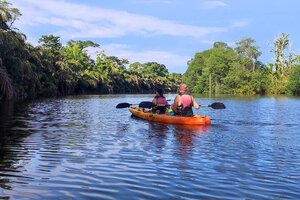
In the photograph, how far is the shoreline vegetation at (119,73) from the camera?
1992 inches

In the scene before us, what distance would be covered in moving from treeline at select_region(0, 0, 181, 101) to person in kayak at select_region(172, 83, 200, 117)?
18043 mm

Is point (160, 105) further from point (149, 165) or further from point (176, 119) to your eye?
point (149, 165)

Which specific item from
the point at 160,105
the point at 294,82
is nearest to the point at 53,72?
the point at 160,105

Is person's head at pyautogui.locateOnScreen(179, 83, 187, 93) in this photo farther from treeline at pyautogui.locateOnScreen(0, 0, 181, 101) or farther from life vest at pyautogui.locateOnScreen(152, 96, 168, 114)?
treeline at pyautogui.locateOnScreen(0, 0, 181, 101)

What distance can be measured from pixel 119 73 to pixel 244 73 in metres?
34.5

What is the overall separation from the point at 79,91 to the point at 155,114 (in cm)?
6760

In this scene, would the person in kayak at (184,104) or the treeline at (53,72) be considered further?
the treeline at (53,72)

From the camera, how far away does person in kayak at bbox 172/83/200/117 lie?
20797 millimetres

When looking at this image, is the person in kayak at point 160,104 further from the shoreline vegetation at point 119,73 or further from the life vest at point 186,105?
the shoreline vegetation at point 119,73

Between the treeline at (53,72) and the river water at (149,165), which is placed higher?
the treeline at (53,72)

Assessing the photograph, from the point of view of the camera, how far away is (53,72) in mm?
66812

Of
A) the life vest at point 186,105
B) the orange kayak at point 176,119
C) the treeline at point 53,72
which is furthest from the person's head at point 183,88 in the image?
the treeline at point 53,72

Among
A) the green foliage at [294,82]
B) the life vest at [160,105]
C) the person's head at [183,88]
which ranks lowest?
the life vest at [160,105]

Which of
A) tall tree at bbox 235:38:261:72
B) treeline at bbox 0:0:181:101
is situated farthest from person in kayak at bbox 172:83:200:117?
tall tree at bbox 235:38:261:72
